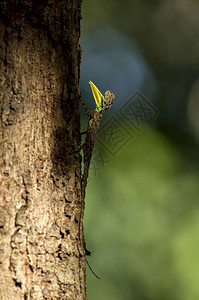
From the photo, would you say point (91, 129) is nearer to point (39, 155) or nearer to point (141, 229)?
point (39, 155)

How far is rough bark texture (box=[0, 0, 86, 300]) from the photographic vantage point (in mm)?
1105

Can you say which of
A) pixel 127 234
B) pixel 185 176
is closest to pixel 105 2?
pixel 185 176

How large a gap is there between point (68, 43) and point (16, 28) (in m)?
0.20

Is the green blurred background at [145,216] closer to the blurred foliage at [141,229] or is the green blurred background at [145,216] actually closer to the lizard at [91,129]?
the blurred foliage at [141,229]

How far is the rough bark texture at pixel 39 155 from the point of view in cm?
111

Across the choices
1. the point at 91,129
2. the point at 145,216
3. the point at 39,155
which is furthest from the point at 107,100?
the point at 145,216

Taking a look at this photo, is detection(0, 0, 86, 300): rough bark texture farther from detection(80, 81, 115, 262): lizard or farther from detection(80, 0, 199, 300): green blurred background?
detection(80, 0, 199, 300): green blurred background

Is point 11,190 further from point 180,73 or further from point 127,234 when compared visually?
point 180,73

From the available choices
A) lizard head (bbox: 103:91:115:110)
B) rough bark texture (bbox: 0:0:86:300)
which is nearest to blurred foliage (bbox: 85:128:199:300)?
lizard head (bbox: 103:91:115:110)

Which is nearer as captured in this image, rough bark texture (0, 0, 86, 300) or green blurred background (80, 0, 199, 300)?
rough bark texture (0, 0, 86, 300)

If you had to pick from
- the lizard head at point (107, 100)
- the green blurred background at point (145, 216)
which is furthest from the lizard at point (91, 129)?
the green blurred background at point (145, 216)

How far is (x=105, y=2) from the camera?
21.1 ft

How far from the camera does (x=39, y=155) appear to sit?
3.90 feet

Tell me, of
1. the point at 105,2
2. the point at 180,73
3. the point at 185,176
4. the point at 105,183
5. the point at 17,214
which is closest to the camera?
the point at 17,214
